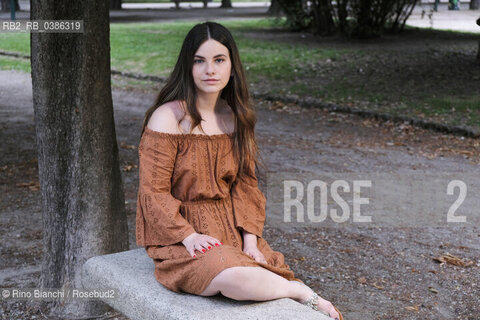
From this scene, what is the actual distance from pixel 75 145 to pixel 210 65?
1230 millimetres

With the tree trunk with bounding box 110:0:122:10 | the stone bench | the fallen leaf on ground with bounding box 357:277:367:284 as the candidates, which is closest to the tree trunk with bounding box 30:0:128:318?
the stone bench

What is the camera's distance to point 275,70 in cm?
1298

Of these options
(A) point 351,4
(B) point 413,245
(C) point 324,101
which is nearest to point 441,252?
(B) point 413,245

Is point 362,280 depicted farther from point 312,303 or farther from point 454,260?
point 312,303

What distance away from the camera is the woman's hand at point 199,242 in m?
2.94

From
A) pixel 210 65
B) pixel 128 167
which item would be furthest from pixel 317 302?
pixel 128 167

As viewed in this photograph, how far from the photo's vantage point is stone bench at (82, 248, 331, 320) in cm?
275

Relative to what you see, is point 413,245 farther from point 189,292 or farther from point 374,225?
point 189,292

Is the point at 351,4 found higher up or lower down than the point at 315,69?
higher up

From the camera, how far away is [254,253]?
10.4 feet

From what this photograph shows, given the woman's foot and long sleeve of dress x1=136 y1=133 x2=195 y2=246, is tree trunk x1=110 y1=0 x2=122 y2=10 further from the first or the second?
the woman's foot

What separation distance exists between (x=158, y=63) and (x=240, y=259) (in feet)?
38.6

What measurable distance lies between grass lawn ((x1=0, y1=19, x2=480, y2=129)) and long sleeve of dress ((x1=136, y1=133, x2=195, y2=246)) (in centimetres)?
660

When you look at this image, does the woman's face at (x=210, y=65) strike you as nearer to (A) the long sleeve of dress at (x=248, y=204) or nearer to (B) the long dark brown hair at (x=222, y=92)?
(B) the long dark brown hair at (x=222, y=92)
